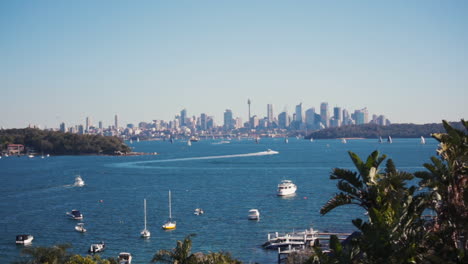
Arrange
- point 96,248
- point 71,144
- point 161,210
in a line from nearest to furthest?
point 96,248
point 161,210
point 71,144

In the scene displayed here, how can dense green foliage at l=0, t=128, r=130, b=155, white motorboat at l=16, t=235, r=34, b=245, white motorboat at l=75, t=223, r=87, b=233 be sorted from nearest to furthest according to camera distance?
white motorboat at l=16, t=235, r=34, b=245
white motorboat at l=75, t=223, r=87, b=233
dense green foliage at l=0, t=128, r=130, b=155

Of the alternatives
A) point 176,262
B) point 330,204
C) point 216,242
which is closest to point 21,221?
point 216,242

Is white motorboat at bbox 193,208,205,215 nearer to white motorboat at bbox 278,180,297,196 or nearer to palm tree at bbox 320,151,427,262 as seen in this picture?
white motorboat at bbox 278,180,297,196

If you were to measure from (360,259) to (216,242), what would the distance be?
2352 cm

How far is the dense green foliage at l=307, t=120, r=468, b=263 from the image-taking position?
333 inches

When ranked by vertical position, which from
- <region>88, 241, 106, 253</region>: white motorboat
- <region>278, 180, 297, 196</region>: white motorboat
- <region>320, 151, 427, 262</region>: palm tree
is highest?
<region>320, 151, 427, 262</region>: palm tree

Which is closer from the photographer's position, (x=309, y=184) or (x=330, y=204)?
(x=330, y=204)

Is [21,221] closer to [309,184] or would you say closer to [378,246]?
[309,184]

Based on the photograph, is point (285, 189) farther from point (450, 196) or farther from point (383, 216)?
point (383, 216)

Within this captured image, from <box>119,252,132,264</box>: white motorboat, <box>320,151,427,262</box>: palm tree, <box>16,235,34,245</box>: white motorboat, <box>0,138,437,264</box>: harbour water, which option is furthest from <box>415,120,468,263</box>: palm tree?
<box>16,235,34,245</box>: white motorboat

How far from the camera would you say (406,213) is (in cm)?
904

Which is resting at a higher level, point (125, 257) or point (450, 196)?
point (450, 196)

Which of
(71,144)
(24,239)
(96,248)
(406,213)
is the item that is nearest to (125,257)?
(96,248)

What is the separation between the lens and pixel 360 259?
9008 mm
